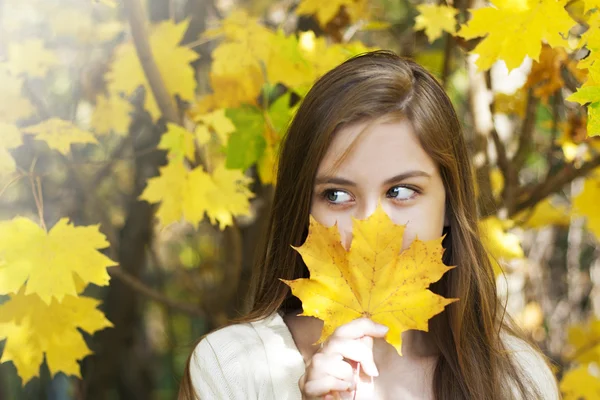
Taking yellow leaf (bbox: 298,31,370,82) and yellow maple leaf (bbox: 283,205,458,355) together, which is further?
yellow leaf (bbox: 298,31,370,82)

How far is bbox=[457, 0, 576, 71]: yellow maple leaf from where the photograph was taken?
1.40 metres

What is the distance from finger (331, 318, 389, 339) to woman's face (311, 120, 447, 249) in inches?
7.2

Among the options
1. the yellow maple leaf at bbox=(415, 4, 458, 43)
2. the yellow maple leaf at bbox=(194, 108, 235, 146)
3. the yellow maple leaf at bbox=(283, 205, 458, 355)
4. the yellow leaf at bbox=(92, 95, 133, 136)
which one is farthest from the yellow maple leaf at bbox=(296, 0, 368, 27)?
the yellow maple leaf at bbox=(283, 205, 458, 355)

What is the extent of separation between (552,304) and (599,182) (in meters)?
1.76

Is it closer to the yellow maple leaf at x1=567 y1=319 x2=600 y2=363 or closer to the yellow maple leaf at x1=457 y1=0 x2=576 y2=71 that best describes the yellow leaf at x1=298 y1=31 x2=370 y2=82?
the yellow maple leaf at x1=457 y1=0 x2=576 y2=71

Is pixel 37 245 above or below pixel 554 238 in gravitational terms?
below

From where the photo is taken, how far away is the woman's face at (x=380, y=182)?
1249 mm

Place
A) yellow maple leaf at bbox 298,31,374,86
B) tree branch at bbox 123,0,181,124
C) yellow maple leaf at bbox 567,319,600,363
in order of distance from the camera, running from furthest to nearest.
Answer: yellow maple leaf at bbox 567,319,600,363 < yellow maple leaf at bbox 298,31,374,86 < tree branch at bbox 123,0,181,124

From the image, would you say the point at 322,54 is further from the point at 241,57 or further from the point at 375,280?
the point at 375,280

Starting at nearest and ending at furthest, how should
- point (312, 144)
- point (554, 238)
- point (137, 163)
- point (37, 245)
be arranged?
point (312, 144) < point (37, 245) < point (137, 163) < point (554, 238)

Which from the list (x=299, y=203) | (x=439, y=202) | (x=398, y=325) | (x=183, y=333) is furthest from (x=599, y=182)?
(x=183, y=333)

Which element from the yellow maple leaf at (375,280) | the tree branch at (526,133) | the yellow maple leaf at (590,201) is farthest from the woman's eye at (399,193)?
the yellow maple leaf at (590,201)

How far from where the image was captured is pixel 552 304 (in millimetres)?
3908

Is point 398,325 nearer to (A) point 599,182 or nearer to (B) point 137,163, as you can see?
(A) point 599,182
